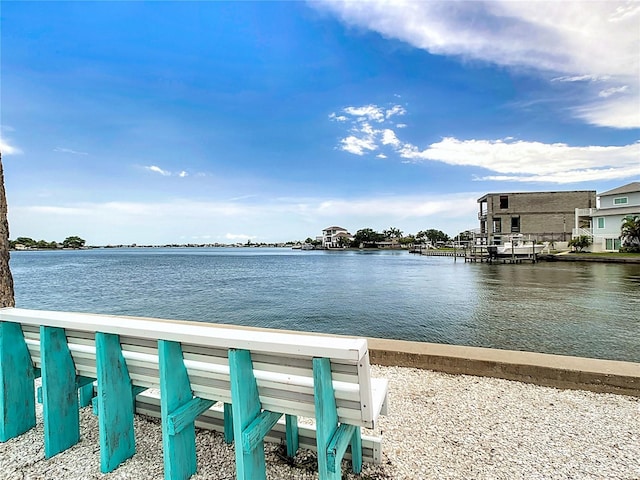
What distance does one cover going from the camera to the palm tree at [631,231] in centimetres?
3628

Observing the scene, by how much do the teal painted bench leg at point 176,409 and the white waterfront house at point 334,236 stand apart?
129 meters

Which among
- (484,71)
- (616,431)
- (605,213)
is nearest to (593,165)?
(605,213)

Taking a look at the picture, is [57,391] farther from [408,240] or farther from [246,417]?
[408,240]

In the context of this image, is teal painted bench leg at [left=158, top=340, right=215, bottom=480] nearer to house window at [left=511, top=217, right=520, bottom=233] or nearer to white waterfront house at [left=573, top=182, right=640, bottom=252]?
white waterfront house at [left=573, top=182, right=640, bottom=252]

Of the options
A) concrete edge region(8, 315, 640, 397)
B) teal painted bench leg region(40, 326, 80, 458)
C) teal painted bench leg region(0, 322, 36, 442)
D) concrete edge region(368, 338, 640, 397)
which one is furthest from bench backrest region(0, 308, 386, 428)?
concrete edge region(368, 338, 640, 397)

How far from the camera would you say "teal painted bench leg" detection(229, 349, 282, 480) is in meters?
1.51

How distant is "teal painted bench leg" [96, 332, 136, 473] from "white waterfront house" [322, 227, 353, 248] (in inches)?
5091

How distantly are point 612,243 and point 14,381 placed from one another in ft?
179

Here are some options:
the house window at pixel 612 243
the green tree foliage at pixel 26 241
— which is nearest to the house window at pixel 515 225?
the house window at pixel 612 243

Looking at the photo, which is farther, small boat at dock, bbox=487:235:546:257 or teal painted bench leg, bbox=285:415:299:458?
small boat at dock, bbox=487:235:546:257

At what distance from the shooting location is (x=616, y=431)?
2.45m

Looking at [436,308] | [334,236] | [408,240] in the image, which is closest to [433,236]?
[408,240]

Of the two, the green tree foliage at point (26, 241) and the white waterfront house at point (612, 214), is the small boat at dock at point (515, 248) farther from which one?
the green tree foliage at point (26, 241)

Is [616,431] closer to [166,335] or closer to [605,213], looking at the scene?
[166,335]
